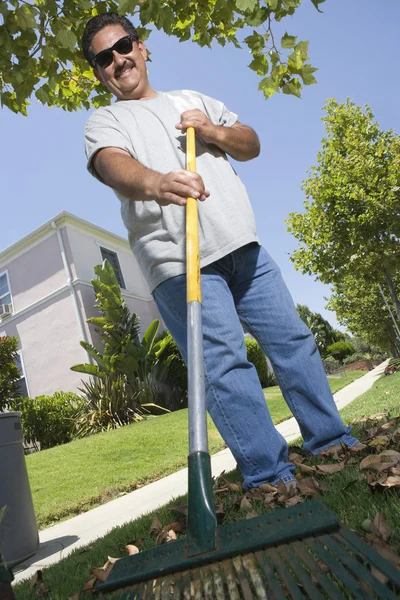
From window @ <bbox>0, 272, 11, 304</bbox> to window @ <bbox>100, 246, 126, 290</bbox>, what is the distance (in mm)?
3560

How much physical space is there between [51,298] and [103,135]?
1474 cm

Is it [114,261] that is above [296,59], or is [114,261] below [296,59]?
above

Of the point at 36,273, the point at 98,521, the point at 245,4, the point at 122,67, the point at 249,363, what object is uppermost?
the point at 36,273

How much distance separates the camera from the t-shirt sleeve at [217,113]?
Result: 270 centimetres

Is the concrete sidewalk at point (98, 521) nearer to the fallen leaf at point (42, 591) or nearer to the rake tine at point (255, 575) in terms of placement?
the fallen leaf at point (42, 591)

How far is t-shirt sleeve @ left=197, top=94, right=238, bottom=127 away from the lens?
8.85 feet

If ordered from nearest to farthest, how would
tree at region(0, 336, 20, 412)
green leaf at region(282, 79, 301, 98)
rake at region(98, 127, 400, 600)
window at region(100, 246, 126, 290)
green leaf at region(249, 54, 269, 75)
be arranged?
rake at region(98, 127, 400, 600) < green leaf at region(282, 79, 301, 98) < green leaf at region(249, 54, 269, 75) < tree at region(0, 336, 20, 412) < window at region(100, 246, 126, 290)

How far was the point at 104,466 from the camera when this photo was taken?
674 centimetres

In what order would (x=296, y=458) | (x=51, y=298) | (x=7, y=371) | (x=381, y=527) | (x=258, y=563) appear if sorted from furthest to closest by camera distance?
(x=51, y=298)
(x=7, y=371)
(x=296, y=458)
(x=381, y=527)
(x=258, y=563)

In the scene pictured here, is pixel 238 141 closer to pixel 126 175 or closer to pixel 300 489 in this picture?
pixel 126 175

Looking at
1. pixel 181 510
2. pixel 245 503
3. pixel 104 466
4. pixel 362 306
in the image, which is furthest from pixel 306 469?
pixel 362 306

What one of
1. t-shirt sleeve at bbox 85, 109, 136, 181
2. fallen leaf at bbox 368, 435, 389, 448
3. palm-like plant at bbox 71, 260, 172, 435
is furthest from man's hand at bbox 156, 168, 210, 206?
palm-like plant at bbox 71, 260, 172, 435

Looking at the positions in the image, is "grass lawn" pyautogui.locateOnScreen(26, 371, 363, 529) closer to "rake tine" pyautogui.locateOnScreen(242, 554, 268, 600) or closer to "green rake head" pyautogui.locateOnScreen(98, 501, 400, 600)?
"green rake head" pyautogui.locateOnScreen(98, 501, 400, 600)

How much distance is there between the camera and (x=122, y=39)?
248 centimetres
